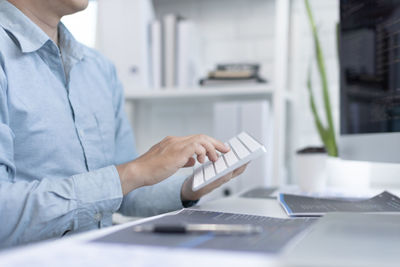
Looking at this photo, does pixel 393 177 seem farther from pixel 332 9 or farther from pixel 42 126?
pixel 42 126

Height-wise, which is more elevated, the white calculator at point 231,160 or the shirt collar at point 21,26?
the shirt collar at point 21,26

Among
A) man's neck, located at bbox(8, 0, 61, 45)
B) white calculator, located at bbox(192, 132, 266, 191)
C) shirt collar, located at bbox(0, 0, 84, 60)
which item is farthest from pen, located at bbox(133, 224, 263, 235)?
man's neck, located at bbox(8, 0, 61, 45)

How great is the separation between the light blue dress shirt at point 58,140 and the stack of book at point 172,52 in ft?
1.46

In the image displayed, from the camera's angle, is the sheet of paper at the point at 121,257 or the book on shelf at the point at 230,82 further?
the book on shelf at the point at 230,82

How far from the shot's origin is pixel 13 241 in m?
0.68

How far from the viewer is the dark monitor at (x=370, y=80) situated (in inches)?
31.6

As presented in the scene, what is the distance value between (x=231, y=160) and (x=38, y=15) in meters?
0.63

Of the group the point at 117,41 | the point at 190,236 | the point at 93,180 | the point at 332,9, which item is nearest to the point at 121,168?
the point at 93,180

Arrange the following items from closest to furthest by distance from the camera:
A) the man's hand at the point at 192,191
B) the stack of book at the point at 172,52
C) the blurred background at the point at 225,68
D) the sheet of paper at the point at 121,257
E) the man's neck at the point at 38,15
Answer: the sheet of paper at the point at 121,257 → the man's hand at the point at 192,191 → the man's neck at the point at 38,15 → the blurred background at the point at 225,68 → the stack of book at the point at 172,52

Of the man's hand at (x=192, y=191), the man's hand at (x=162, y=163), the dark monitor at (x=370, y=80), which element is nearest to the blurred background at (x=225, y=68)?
the dark monitor at (x=370, y=80)

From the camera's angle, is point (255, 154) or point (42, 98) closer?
point (255, 154)

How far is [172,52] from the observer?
5.38ft

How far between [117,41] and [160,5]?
35cm

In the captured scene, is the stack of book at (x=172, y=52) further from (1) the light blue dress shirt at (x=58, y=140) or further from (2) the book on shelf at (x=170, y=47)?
(1) the light blue dress shirt at (x=58, y=140)
